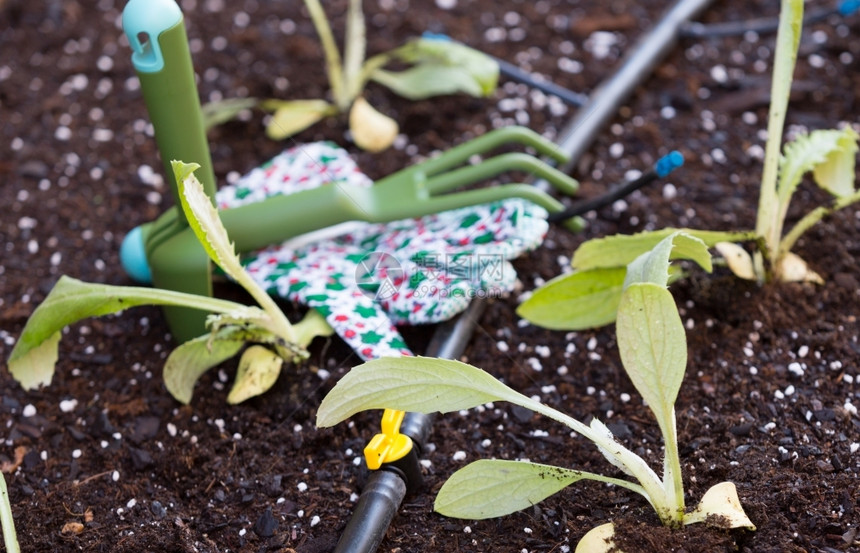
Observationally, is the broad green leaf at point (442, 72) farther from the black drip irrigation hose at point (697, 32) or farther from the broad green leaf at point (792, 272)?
the broad green leaf at point (792, 272)

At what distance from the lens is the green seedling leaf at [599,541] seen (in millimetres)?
944

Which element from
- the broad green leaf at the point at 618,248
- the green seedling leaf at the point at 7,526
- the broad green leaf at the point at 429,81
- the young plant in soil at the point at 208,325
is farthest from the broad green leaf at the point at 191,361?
the broad green leaf at the point at 429,81

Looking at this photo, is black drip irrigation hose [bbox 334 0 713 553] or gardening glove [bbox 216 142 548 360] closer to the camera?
black drip irrigation hose [bbox 334 0 713 553]

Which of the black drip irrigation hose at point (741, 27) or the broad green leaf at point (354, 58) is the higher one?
the black drip irrigation hose at point (741, 27)

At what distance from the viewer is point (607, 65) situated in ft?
5.90

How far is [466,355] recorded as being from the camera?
4.17 feet

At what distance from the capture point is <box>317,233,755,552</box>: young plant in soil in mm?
921

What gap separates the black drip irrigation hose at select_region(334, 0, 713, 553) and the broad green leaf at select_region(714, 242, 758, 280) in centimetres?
15

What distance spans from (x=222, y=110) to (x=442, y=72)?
1.32 feet

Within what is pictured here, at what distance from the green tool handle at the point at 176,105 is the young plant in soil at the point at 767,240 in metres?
0.48

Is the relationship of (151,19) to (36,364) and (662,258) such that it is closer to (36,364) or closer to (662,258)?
(36,364)

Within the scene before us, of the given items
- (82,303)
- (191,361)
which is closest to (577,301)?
(191,361)

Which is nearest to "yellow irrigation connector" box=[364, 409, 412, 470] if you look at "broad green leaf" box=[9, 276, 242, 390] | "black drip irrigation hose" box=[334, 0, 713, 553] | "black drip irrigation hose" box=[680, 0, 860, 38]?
"black drip irrigation hose" box=[334, 0, 713, 553]

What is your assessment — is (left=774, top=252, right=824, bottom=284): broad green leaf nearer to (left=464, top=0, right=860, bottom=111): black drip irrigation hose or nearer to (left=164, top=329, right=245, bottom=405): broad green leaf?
(left=464, top=0, right=860, bottom=111): black drip irrigation hose
